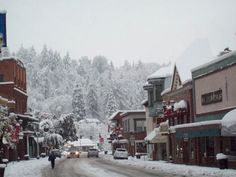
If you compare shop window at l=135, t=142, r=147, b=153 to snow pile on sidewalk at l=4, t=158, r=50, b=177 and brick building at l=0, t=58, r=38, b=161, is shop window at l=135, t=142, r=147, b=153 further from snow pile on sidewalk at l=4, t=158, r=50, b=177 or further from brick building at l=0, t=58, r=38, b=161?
snow pile on sidewalk at l=4, t=158, r=50, b=177

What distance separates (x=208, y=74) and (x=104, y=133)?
134 metres

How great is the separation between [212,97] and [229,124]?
6.92 metres

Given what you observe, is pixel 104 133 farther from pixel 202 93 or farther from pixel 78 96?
pixel 202 93

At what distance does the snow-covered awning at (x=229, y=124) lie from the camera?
114ft

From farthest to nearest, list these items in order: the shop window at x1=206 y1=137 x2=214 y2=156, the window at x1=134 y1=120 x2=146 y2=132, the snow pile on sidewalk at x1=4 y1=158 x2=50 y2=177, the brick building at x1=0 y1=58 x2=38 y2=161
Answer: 1. the window at x1=134 y1=120 x2=146 y2=132
2. the brick building at x1=0 y1=58 x2=38 y2=161
3. the shop window at x1=206 y1=137 x2=214 y2=156
4. the snow pile on sidewalk at x1=4 y1=158 x2=50 y2=177

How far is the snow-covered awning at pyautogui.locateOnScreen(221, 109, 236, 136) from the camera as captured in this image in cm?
3484

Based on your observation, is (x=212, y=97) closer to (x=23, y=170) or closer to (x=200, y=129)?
(x=200, y=129)

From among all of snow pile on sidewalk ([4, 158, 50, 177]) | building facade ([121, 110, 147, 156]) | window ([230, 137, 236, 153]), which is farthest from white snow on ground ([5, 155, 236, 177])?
building facade ([121, 110, 147, 156])

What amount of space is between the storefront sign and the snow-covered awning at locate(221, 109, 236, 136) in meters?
3.89

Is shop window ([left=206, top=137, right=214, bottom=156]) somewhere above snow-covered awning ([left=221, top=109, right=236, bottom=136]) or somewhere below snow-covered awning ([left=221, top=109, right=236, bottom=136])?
below

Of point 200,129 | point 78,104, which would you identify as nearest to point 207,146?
point 200,129

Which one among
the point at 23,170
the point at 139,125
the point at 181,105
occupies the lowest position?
the point at 23,170

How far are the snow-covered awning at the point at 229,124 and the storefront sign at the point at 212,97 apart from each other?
12.8 ft

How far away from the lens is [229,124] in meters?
35.3
